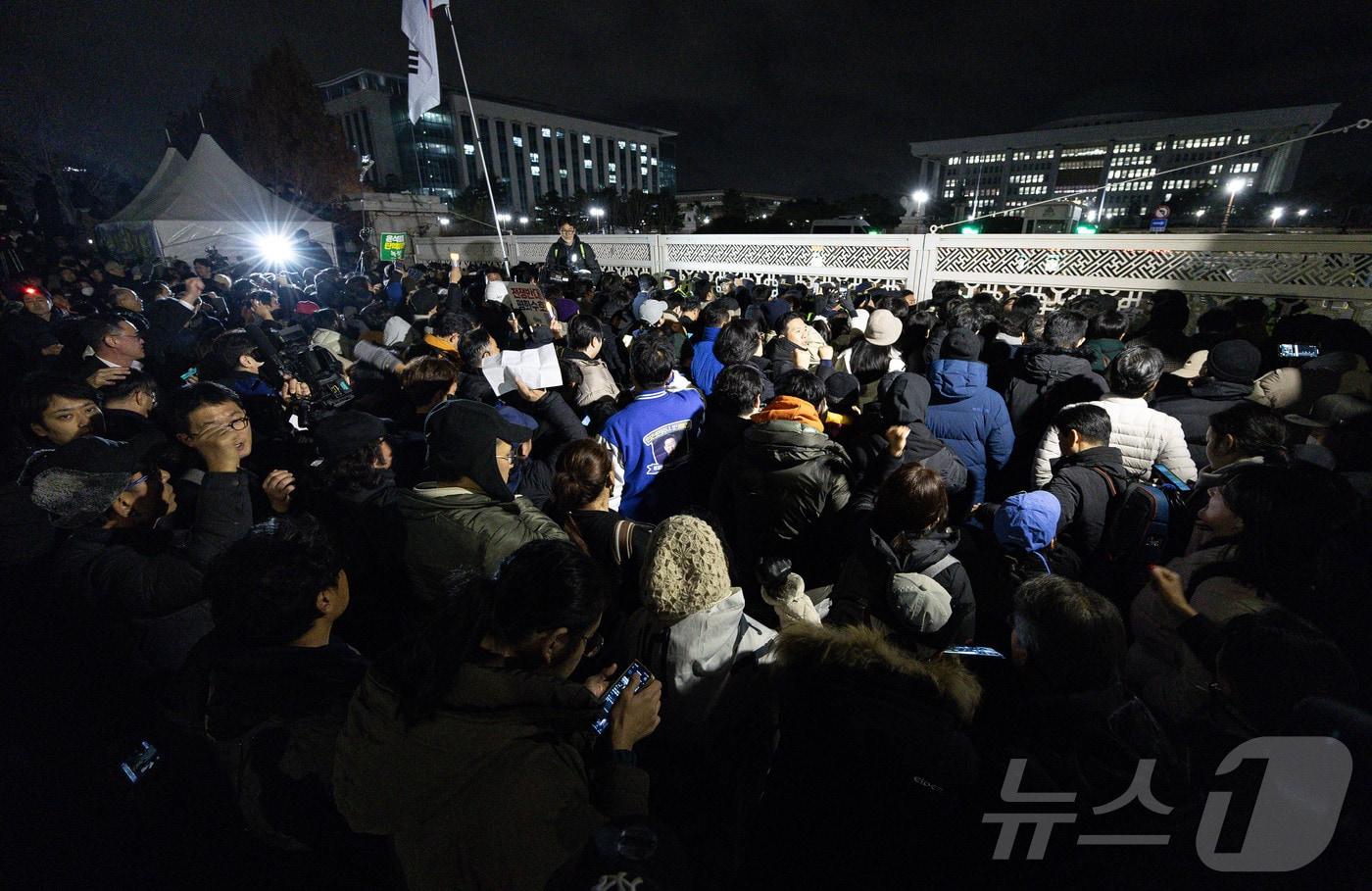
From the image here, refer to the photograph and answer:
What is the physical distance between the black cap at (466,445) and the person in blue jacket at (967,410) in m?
2.58

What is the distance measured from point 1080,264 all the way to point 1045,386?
5844mm

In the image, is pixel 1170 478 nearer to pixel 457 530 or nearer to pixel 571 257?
pixel 457 530

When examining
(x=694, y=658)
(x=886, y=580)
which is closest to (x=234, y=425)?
(x=694, y=658)

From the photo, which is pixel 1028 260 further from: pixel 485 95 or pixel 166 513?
pixel 485 95

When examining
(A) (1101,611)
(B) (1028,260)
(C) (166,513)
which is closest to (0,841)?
(C) (166,513)

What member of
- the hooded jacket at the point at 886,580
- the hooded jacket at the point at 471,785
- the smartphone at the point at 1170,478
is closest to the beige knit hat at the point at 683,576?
the hooded jacket at the point at 471,785

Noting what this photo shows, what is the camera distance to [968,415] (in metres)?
3.45

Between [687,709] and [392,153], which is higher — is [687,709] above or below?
below

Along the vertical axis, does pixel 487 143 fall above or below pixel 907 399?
above

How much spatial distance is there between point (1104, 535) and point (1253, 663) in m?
1.29

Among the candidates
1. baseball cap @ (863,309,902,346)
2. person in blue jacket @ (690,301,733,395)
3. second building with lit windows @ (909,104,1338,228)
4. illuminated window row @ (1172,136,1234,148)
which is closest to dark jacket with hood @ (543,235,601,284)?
person in blue jacket @ (690,301,733,395)

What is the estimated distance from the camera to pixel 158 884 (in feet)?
6.67

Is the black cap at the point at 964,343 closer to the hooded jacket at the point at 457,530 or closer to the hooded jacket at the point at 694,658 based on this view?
the hooded jacket at the point at 694,658

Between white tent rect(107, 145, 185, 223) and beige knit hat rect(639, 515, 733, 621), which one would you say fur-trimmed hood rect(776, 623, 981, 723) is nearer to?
beige knit hat rect(639, 515, 733, 621)
